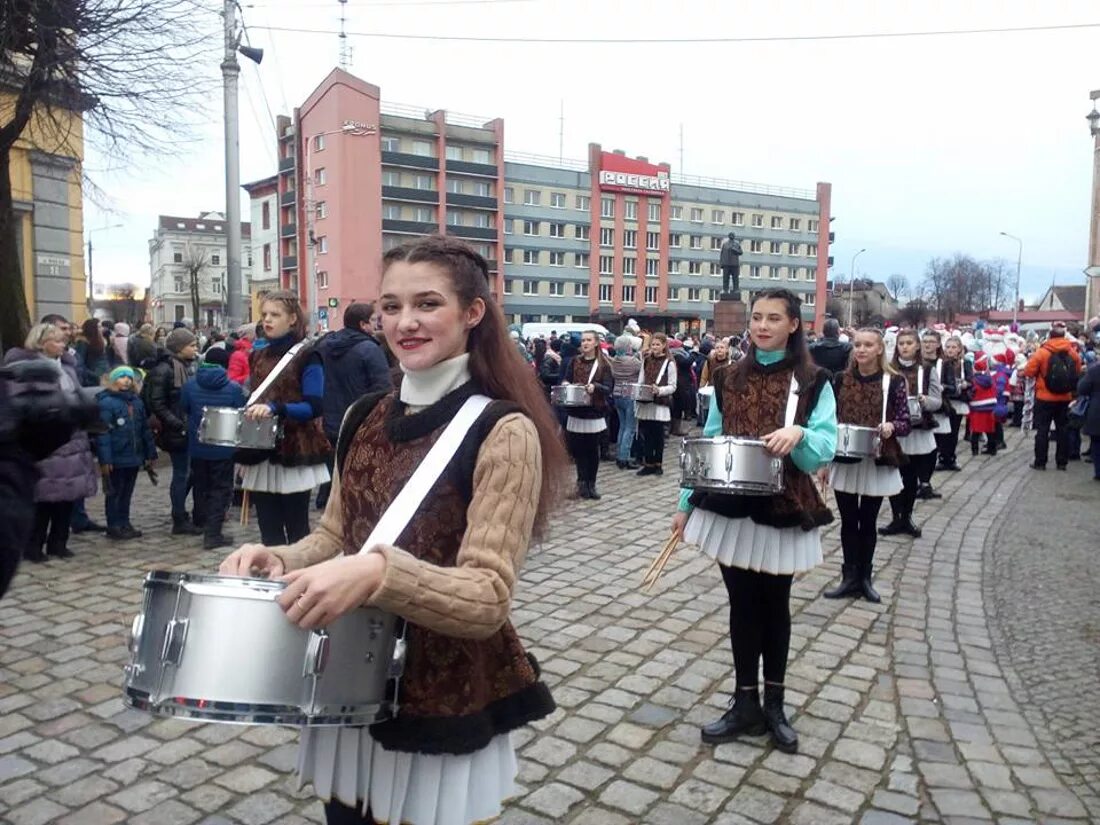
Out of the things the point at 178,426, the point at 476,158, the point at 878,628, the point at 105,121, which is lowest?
the point at 878,628

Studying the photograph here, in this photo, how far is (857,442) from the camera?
6.12 m

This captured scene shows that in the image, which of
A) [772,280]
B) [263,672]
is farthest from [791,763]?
[772,280]

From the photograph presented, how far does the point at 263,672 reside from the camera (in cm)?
175

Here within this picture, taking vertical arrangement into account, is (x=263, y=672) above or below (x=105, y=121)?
below

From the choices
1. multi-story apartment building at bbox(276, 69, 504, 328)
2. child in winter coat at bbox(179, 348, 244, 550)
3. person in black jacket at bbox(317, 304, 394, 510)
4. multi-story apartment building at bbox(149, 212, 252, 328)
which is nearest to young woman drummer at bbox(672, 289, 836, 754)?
person in black jacket at bbox(317, 304, 394, 510)

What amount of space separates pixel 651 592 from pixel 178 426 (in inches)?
191

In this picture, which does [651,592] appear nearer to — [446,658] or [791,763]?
[791,763]

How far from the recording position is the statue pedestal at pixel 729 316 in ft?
77.9

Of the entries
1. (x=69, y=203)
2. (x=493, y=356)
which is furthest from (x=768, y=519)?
(x=69, y=203)

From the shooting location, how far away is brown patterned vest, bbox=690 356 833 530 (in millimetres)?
4020

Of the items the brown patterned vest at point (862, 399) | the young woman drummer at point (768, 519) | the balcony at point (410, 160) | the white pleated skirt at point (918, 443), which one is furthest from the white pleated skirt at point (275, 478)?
the balcony at point (410, 160)

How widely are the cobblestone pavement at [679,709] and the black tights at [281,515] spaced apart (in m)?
1.13

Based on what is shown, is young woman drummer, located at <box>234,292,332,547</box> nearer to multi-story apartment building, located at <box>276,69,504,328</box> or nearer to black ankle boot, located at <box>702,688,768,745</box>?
black ankle boot, located at <box>702,688,768,745</box>

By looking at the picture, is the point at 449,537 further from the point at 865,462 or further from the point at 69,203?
the point at 69,203
